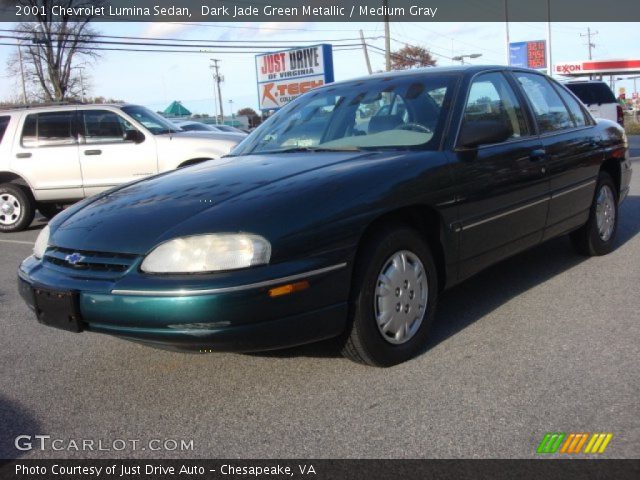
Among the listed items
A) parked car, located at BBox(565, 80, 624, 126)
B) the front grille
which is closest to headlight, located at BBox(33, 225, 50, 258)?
the front grille

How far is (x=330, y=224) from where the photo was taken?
309 centimetres

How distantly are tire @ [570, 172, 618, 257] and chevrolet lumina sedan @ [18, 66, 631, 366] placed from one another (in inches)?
27.8

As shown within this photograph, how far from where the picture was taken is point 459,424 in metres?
2.85

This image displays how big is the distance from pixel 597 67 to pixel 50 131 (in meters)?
47.0

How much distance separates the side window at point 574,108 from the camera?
541cm

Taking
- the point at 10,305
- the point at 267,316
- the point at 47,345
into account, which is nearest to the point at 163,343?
the point at 267,316

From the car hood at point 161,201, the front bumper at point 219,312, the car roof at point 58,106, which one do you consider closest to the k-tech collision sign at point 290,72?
the car roof at point 58,106

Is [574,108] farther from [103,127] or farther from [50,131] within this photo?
[50,131]

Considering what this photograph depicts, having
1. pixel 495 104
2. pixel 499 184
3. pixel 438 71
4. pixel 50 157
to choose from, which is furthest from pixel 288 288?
pixel 50 157

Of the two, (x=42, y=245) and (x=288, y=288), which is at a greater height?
(x=42, y=245)

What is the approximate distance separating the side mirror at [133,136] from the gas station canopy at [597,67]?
43913 millimetres

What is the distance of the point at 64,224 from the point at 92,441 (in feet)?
4.07

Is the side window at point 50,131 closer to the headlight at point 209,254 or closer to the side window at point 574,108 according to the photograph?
the side window at point 574,108

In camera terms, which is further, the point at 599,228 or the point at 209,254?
the point at 599,228
